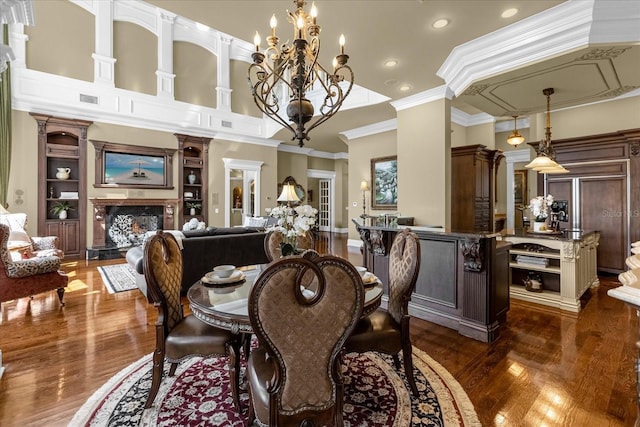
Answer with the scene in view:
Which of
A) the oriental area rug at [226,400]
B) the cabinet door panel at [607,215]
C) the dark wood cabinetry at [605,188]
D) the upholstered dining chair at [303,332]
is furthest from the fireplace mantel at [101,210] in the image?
the cabinet door panel at [607,215]

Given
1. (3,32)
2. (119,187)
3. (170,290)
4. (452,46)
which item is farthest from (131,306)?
(3,32)

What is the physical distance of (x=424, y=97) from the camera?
5.30m

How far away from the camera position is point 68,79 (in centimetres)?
622

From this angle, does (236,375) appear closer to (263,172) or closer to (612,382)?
(612,382)

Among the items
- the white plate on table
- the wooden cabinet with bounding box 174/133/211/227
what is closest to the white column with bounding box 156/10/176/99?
the wooden cabinet with bounding box 174/133/211/227

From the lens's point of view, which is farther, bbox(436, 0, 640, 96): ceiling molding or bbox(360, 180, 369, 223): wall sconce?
bbox(360, 180, 369, 223): wall sconce

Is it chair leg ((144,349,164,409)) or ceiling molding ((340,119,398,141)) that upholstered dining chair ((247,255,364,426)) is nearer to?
chair leg ((144,349,164,409))

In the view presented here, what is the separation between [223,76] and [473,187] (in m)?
7.17

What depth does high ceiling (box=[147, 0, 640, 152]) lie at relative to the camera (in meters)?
3.00

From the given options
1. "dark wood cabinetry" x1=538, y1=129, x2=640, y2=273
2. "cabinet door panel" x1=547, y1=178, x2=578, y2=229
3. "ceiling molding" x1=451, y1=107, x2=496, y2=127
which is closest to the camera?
"dark wood cabinetry" x1=538, y1=129, x2=640, y2=273

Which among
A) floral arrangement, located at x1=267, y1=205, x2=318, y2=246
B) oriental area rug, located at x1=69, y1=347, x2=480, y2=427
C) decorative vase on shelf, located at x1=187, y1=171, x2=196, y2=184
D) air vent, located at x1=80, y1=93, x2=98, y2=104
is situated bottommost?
oriental area rug, located at x1=69, y1=347, x2=480, y2=427

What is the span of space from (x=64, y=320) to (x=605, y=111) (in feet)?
28.1

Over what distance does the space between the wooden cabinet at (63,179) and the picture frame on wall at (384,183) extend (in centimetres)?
679

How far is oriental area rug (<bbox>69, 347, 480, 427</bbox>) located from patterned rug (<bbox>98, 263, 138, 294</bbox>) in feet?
8.23
